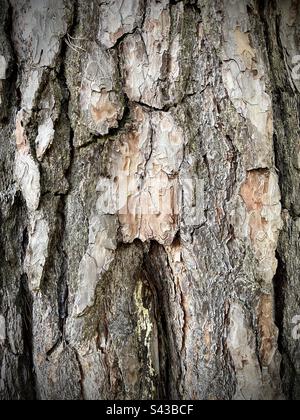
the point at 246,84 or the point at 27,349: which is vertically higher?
the point at 246,84

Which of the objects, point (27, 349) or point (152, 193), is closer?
point (152, 193)

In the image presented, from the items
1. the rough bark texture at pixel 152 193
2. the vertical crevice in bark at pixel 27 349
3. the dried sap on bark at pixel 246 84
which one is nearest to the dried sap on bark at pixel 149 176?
the rough bark texture at pixel 152 193

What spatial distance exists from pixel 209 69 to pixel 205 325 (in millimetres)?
588

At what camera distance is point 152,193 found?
3.55 feet

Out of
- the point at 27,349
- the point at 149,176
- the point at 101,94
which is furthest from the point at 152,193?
the point at 27,349

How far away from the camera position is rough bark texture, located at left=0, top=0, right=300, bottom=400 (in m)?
1.06

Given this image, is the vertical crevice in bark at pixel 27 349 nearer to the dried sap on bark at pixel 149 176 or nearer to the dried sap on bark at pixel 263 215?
the dried sap on bark at pixel 149 176

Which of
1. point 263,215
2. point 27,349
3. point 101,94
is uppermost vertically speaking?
point 101,94

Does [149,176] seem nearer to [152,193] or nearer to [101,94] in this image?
[152,193]

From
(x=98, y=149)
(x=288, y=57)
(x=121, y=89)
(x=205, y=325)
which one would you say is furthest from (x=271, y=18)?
(x=205, y=325)

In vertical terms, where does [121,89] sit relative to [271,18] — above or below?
below
